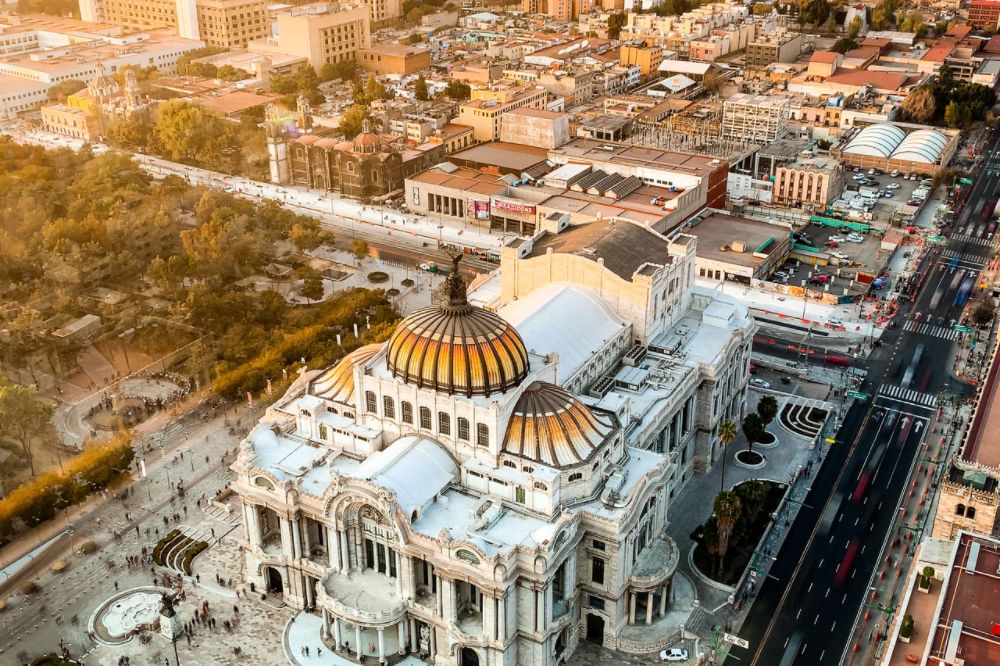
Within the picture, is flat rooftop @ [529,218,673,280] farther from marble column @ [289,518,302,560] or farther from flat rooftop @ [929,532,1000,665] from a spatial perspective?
flat rooftop @ [929,532,1000,665]

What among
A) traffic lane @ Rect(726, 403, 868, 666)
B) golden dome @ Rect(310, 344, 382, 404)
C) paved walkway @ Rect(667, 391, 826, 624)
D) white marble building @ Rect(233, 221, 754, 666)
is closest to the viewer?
white marble building @ Rect(233, 221, 754, 666)

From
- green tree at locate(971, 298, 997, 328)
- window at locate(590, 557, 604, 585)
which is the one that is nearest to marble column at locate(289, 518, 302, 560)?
window at locate(590, 557, 604, 585)

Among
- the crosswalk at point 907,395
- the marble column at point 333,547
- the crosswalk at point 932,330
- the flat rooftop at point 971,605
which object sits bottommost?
the crosswalk at point 907,395

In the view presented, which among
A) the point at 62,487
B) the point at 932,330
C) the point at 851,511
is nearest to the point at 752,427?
the point at 851,511

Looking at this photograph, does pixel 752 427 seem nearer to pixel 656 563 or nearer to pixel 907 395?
pixel 656 563

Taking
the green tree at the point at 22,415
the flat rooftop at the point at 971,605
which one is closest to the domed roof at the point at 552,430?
the flat rooftop at the point at 971,605

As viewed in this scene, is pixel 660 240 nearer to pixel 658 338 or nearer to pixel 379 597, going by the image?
pixel 658 338

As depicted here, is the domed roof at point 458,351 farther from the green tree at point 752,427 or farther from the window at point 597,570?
the green tree at point 752,427
